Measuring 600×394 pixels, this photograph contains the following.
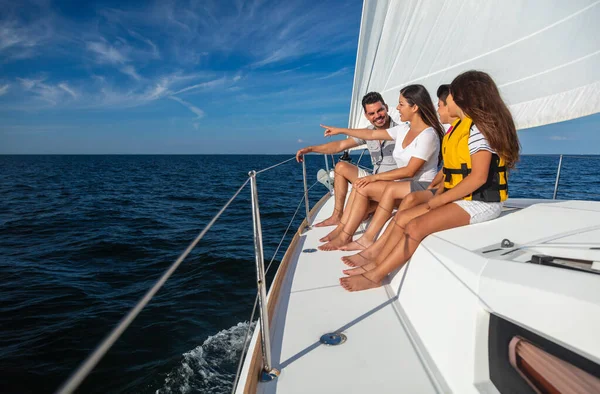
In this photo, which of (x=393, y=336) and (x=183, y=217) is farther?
(x=183, y=217)

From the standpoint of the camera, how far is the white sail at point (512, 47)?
6.22ft

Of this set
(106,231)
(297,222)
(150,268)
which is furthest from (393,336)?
(106,231)

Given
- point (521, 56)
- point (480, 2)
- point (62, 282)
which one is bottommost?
point (62, 282)

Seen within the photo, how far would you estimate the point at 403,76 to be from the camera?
10.1 ft

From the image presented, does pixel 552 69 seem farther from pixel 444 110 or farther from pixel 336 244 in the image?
pixel 336 244

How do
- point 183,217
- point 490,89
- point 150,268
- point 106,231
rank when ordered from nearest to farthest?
point 490,89, point 150,268, point 106,231, point 183,217

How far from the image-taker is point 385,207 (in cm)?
237

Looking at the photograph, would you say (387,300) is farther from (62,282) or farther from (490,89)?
(62,282)

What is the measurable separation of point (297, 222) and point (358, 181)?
17.3 feet

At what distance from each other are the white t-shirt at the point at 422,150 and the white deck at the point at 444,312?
2.19 ft

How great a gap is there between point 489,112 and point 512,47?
0.83 metres

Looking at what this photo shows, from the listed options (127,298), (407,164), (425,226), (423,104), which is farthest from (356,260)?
(127,298)

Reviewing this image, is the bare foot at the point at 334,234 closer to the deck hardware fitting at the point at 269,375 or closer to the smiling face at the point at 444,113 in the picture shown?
the smiling face at the point at 444,113

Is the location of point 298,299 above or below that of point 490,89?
below
